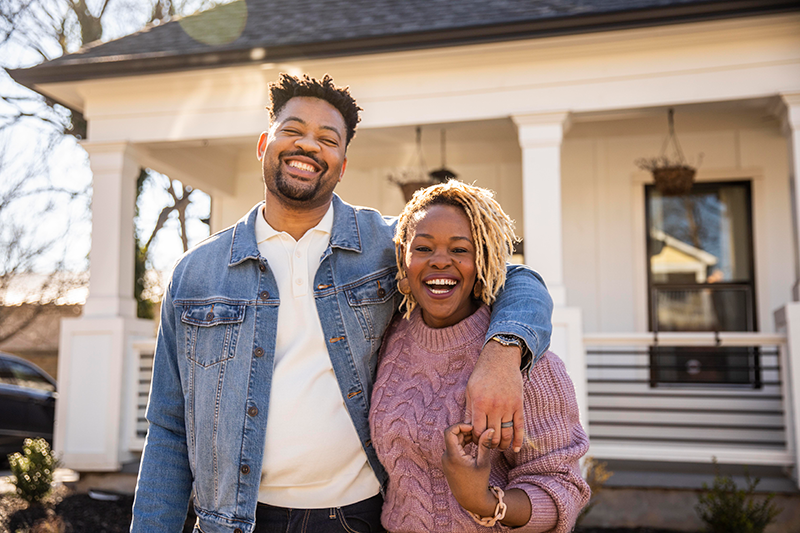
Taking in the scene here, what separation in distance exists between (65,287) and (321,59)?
31.5ft

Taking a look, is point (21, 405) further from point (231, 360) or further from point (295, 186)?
point (295, 186)

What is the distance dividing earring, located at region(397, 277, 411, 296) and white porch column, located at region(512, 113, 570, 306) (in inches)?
155

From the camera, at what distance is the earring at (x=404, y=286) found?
1.99 m

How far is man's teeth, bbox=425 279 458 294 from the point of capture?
1.83 metres

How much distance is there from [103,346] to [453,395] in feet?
18.4

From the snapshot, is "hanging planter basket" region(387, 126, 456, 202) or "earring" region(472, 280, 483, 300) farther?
"hanging planter basket" region(387, 126, 456, 202)

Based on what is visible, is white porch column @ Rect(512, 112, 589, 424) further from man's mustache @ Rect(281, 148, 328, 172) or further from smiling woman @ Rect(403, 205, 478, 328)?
smiling woman @ Rect(403, 205, 478, 328)

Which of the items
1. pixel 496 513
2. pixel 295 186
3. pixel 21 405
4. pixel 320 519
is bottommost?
pixel 21 405

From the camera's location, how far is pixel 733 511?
4988 millimetres

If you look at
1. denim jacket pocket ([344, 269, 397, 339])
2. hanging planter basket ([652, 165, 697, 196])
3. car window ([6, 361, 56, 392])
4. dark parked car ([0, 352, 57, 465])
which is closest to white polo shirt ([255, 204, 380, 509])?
denim jacket pocket ([344, 269, 397, 339])

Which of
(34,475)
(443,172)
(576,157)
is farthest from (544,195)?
(34,475)

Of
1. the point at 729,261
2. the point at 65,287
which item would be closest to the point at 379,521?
the point at 729,261

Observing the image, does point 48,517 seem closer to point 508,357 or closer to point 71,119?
point 508,357

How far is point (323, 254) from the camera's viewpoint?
2150 mm
